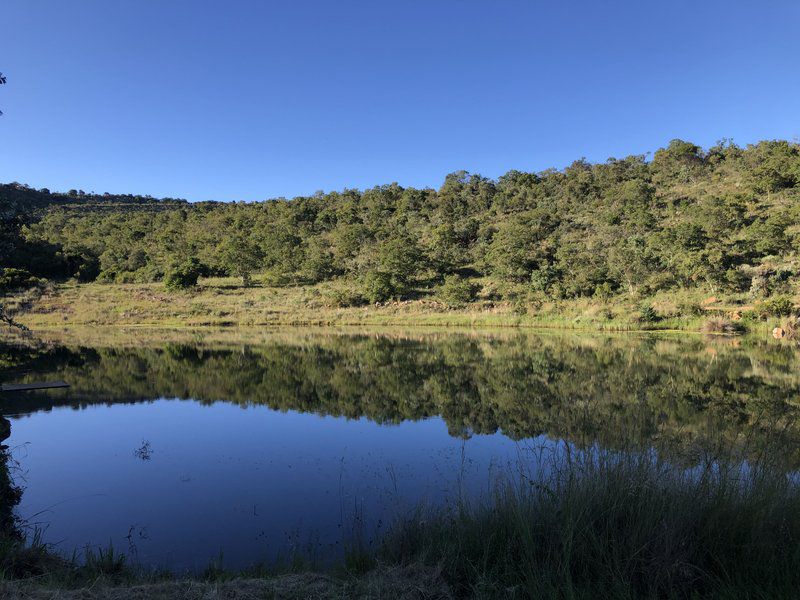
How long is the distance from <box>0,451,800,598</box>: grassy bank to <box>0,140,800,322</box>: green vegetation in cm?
657

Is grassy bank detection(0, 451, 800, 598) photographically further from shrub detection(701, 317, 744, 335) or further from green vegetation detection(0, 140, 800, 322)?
shrub detection(701, 317, 744, 335)

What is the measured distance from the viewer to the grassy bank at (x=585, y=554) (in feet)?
13.4

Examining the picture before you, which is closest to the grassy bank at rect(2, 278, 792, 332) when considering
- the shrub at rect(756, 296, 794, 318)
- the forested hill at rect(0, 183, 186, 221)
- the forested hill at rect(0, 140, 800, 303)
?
the shrub at rect(756, 296, 794, 318)

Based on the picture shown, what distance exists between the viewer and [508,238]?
5678 cm

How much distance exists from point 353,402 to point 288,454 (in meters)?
5.21

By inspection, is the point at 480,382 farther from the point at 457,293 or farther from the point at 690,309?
the point at 457,293

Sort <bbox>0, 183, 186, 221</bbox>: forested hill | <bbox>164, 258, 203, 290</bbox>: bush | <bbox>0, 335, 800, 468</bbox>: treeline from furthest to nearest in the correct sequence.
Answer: <bbox>0, 183, 186, 221</bbox>: forested hill
<bbox>164, 258, 203, 290</bbox>: bush
<bbox>0, 335, 800, 468</bbox>: treeline

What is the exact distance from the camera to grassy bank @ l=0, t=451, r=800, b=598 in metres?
4.09

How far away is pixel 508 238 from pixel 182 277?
116 feet

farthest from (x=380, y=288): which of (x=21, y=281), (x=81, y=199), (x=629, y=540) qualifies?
(x=81, y=199)

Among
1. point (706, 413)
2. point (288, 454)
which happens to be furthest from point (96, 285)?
Result: point (706, 413)

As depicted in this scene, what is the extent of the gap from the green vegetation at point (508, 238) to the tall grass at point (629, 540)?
777 cm

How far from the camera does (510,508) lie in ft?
16.8

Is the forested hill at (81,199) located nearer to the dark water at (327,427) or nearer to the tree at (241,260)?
the tree at (241,260)
